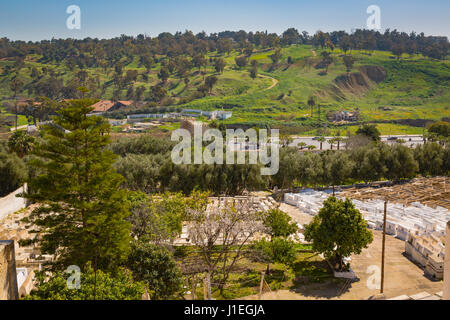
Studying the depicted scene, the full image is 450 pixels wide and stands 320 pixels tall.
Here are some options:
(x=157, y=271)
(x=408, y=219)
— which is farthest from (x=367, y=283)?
(x=157, y=271)

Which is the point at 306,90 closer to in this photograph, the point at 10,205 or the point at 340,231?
the point at 10,205

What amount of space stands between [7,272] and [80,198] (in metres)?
4.20

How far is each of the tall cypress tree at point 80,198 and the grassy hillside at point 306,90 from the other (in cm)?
5288

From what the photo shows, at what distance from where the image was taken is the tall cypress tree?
1157 cm

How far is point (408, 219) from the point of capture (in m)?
20.2

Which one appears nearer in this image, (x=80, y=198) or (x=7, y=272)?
(x=7, y=272)

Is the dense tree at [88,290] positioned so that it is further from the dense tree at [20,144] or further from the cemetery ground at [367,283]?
the dense tree at [20,144]

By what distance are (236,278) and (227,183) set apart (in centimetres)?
1287

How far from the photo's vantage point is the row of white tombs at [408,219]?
16219mm

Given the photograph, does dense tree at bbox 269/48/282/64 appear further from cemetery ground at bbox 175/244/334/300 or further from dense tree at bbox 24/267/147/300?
dense tree at bbox 24/267/147/300

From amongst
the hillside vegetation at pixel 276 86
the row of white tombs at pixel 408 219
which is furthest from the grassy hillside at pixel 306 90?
the row of white tombs at pixel 408 219

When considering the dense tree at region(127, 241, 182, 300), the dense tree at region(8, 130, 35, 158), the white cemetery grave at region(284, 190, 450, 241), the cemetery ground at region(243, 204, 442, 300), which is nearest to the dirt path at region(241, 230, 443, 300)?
the cemetery ground at region(243, 204, 442, 300)

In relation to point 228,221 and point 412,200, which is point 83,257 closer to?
point 228,221
